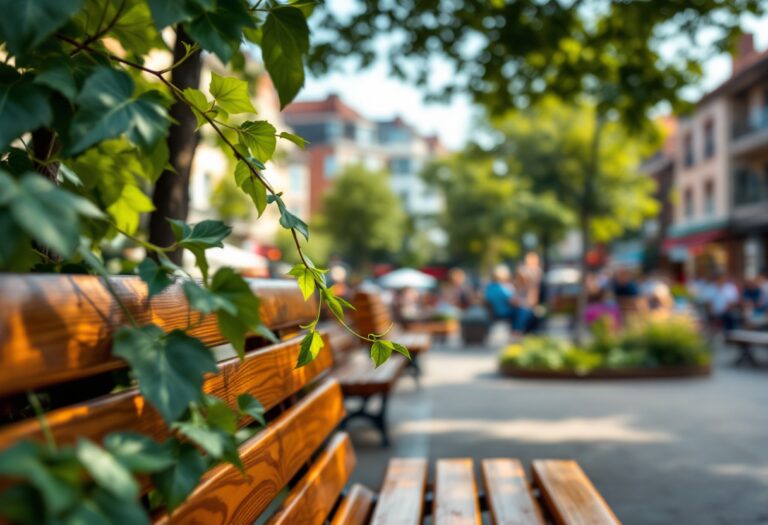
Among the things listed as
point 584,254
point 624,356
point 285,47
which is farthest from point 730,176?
point 285,47

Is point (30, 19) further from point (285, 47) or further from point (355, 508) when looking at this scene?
point (355, 508)

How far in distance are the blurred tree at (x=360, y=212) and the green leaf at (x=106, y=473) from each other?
57.3 metres

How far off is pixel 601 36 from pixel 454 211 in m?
37.4

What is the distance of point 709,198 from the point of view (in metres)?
37.4

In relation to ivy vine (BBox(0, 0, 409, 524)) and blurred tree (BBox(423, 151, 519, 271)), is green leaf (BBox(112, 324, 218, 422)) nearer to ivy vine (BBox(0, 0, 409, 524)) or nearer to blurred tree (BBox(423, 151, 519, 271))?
ivy vine (BBox(0, 0, 409, 524))

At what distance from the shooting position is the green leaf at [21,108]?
Result: 1.06 m

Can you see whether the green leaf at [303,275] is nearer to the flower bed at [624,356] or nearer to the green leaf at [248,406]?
the green leaf at [248,406]

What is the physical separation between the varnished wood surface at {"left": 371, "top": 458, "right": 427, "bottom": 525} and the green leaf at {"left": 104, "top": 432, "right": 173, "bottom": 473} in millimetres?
1555

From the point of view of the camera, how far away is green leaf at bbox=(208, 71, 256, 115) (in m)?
1.46

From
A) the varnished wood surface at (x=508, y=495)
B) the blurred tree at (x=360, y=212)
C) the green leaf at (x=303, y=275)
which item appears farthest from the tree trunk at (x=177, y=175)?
the blurred tree at (x=360, y=212)

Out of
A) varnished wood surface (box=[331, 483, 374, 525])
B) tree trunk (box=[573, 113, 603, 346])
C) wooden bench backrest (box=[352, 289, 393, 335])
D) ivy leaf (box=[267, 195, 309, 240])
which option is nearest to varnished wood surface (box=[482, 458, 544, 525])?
varnished wood surface (box=[331, 483, 374, 525])

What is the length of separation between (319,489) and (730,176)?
36.2 meters

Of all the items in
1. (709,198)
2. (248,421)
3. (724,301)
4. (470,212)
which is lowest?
(248,421)

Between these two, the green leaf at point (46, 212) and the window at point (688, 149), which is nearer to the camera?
the green leaf at point (46, 212)
